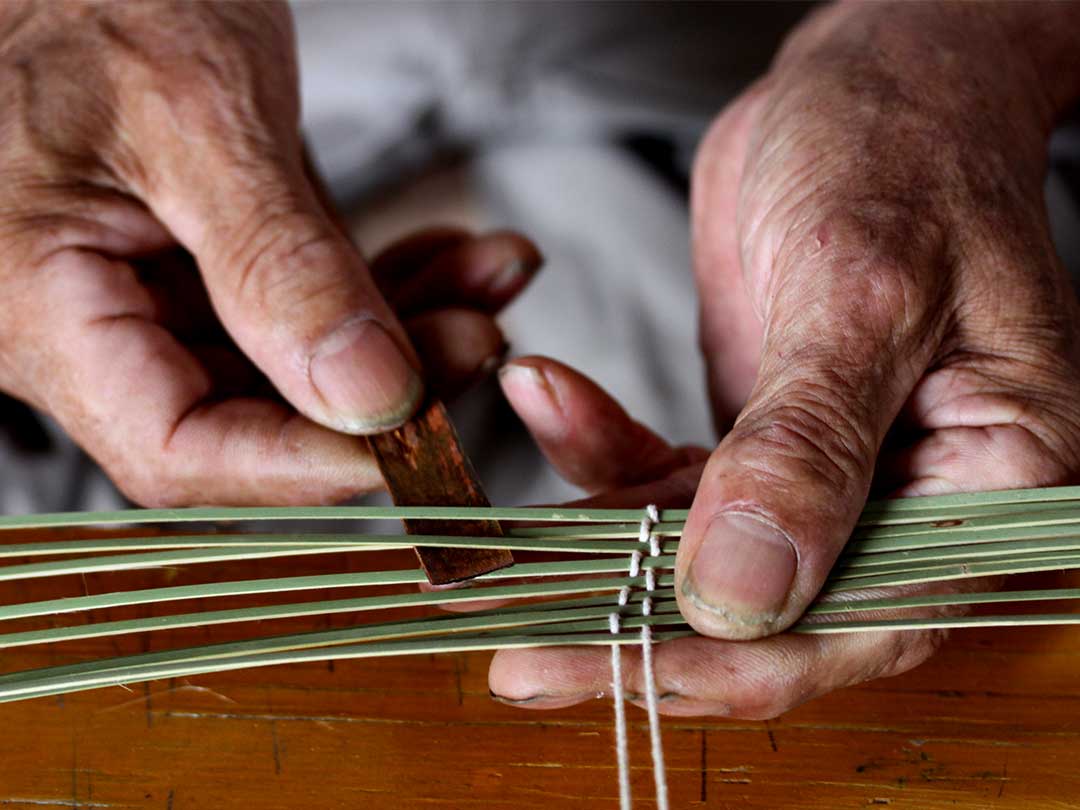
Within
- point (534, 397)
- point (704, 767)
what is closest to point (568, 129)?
point (534, 397)

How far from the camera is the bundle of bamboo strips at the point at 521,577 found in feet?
2.24

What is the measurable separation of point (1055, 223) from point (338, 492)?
1053 mm

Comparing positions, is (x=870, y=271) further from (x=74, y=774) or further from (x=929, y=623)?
(x=74, y=774)

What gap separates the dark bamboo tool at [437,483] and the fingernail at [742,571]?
0.15 m

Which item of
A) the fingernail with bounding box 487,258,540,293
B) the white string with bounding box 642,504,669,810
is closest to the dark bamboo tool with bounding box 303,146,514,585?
the white string with bounding box 642,504,669,810

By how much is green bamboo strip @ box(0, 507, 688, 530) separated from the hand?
154 mm

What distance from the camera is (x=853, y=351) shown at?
2.38 ft

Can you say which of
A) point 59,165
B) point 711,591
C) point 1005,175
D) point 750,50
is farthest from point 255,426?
point 750,50

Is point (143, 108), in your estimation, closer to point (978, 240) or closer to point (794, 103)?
point (794, 103)

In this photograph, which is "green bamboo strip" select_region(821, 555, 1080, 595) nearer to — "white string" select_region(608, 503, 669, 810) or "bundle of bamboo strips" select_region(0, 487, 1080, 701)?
"bundle of bamboo strips" select_region(0, 487, 1080, 701)

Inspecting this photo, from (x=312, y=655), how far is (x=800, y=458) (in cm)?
36

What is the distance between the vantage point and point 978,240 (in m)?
0.83

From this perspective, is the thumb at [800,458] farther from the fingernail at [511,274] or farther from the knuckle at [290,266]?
the fingernail at [511,274]

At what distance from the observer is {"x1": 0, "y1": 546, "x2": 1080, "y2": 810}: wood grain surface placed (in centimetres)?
67
